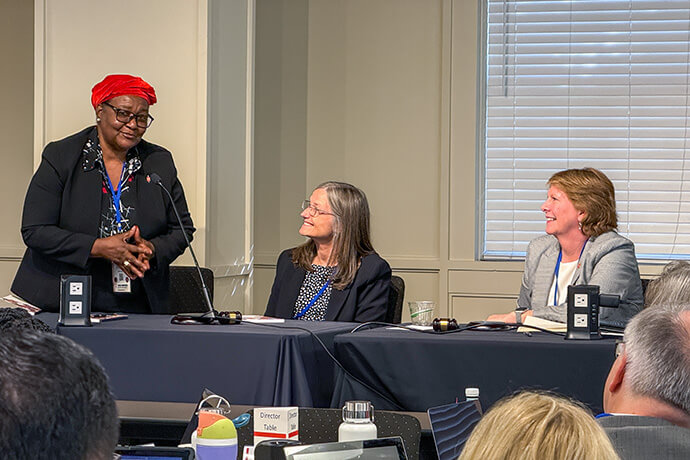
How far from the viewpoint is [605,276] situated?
126 inches

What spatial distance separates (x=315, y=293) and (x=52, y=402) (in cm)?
283

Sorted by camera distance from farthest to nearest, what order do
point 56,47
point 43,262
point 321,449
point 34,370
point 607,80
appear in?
point 607,80, point 56,47, point 43,262, point 321,449, point 34,370

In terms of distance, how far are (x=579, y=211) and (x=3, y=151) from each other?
359cm

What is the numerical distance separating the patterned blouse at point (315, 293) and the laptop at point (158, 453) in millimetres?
2180

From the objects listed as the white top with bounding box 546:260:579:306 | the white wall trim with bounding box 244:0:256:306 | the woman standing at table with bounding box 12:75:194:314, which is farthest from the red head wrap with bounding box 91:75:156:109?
the white top with bounding box 546:260:579:306

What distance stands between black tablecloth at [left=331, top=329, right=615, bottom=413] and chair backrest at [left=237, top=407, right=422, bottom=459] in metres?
0.85

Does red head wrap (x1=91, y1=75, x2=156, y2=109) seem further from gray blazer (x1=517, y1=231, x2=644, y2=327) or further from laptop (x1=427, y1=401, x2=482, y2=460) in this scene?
laptop (x1=427, y1=401, x2=482, y2=460)

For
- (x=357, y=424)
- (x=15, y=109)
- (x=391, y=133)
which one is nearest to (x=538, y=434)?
(x=357, y=424)

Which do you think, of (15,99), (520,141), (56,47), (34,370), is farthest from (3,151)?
(34,370)

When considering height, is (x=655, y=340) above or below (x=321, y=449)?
above

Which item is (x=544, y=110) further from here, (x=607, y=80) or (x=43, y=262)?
(x=43, y=262)

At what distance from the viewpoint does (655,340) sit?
158 centimetres

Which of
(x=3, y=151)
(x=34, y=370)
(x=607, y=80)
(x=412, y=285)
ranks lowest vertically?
(x=412, y=285)

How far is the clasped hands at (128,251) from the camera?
3.14 metres
